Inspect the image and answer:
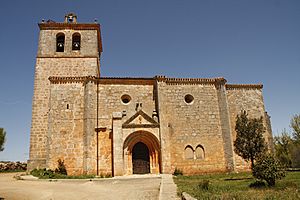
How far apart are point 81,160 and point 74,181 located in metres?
3.23

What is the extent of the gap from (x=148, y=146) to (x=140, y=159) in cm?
108

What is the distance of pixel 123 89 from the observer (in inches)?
710

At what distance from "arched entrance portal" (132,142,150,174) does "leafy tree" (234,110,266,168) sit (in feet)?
20.8

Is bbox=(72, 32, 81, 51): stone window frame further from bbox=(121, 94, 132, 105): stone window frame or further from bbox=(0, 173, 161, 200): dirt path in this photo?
bbox=(0, 173, 161, 200): dirt path

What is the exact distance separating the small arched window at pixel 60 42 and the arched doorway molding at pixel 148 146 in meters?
10.6

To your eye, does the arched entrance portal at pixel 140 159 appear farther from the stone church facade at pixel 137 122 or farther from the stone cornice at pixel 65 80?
the stone cornice at pixel 65 80

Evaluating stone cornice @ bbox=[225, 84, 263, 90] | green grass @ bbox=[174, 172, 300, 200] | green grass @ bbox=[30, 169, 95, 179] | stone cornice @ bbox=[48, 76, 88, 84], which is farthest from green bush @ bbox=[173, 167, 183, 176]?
stone cornice @ bbox=[48, 76, 88, 84]

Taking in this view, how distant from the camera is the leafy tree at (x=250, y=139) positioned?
13.2 metres

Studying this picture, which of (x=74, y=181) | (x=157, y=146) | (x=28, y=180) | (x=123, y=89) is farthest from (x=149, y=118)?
(x=28, y=180)

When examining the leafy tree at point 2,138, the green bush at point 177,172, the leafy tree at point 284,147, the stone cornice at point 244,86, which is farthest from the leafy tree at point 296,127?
the leafy tree at point 2,138

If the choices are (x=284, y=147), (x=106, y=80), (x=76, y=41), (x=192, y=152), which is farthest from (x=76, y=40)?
(x=284, y=147)

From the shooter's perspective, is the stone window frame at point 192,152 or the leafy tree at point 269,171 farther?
the stone window frame at point 192,152

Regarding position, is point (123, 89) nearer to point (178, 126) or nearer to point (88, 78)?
point (88, 78)

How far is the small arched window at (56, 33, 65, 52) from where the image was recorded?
21000mm
